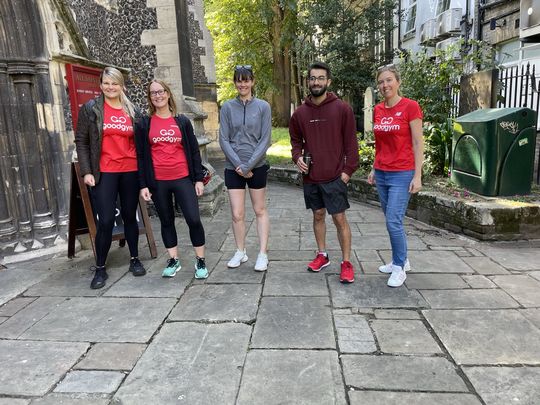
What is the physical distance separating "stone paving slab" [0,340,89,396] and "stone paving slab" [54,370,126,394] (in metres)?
0.07

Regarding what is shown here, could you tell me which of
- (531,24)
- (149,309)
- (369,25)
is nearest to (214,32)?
(369,25)

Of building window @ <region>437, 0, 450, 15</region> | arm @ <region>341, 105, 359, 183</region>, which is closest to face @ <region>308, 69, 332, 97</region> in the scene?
arm @ <region>341, 105, 359, 183</region>

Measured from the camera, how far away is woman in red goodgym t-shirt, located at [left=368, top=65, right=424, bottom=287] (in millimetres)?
3555

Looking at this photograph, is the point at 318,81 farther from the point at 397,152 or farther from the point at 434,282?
the point at 434,282

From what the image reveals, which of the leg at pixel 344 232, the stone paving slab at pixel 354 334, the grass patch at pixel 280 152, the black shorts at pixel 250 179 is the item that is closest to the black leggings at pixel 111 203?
the black shorts at pixel 250 179

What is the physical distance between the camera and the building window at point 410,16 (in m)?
18.3

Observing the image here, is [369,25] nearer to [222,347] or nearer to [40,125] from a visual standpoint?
[40,125]

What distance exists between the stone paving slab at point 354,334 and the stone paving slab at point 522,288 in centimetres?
134

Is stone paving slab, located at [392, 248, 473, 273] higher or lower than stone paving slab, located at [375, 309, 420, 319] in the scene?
lower

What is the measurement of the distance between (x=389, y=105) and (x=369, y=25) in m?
12.0

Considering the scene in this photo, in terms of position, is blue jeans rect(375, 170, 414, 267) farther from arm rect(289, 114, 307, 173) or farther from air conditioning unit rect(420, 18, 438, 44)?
air conditioning unit rect(420, 18, 438, 44)

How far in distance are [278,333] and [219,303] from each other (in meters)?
0.71

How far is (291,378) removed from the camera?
8.03ft

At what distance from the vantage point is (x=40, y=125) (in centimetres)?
472
